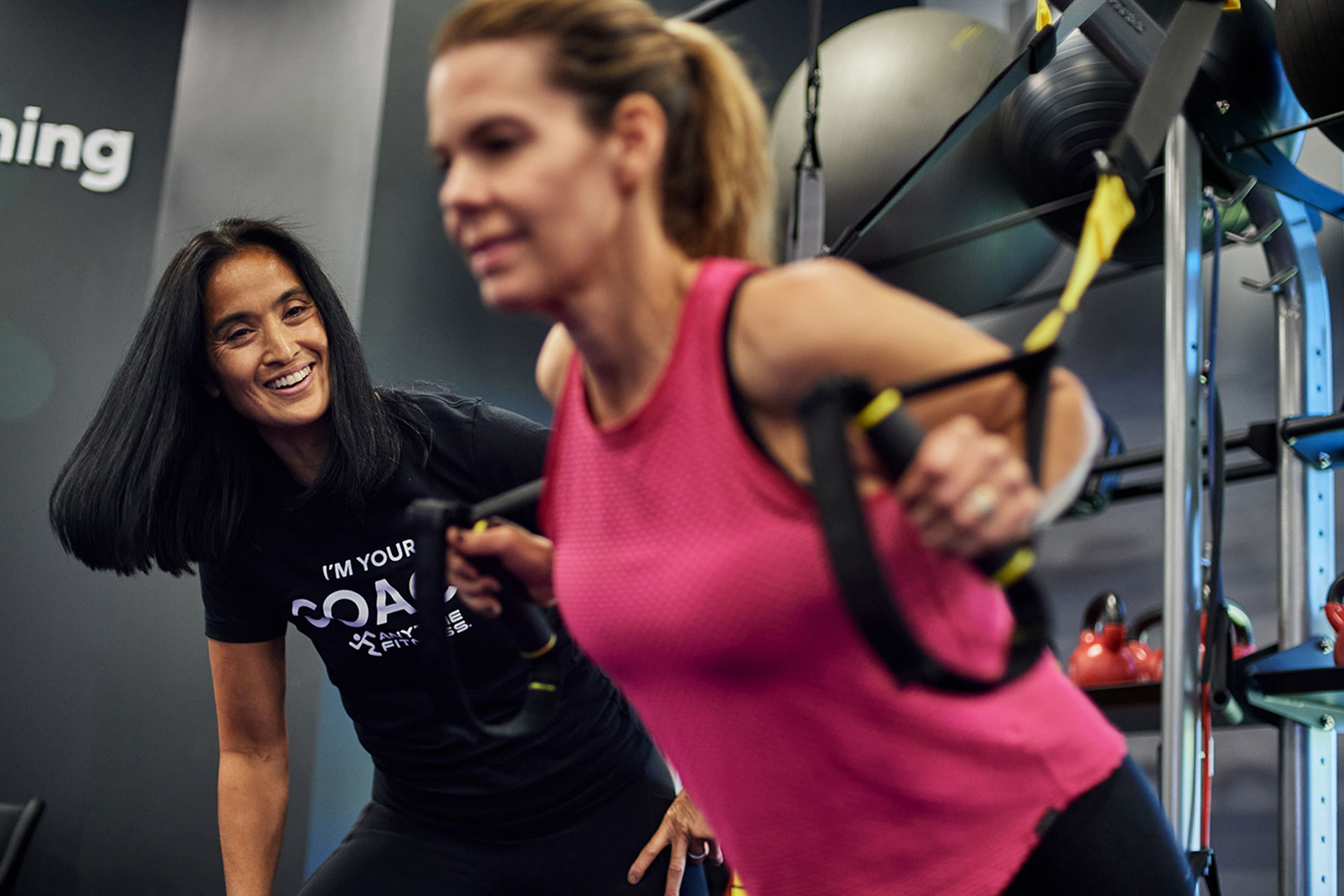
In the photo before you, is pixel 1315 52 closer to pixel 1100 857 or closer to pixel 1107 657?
pixel 1107 657

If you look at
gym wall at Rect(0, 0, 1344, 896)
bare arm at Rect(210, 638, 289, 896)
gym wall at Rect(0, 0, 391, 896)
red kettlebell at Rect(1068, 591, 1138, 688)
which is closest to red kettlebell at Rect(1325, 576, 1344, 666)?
red kettlebell at Rect(1068, 591, 1138, 688)

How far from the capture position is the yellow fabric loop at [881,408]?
1.93 ft

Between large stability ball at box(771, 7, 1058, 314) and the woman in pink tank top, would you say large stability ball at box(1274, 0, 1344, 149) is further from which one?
the woman in pink tank top

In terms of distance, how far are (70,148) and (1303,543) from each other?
3.55m

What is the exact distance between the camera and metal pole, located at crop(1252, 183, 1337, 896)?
179 centimetres

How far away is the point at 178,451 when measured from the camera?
149 cm

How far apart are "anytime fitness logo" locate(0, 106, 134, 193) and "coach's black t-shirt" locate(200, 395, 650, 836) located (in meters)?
2.60

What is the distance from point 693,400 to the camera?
0.75 meters

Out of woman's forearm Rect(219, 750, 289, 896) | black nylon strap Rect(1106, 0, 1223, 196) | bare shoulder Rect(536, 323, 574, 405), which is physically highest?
black nylon strap Rect(1106, 0, 1223, 196)

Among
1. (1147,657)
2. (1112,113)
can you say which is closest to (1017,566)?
(1112,113)

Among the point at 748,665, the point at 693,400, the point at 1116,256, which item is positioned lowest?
the point at 748,665

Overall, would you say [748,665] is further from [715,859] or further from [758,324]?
[715,859]

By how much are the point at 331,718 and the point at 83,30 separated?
7.77 feet

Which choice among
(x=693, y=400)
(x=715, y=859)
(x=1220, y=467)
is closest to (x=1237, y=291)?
(x=1220, y=467)
